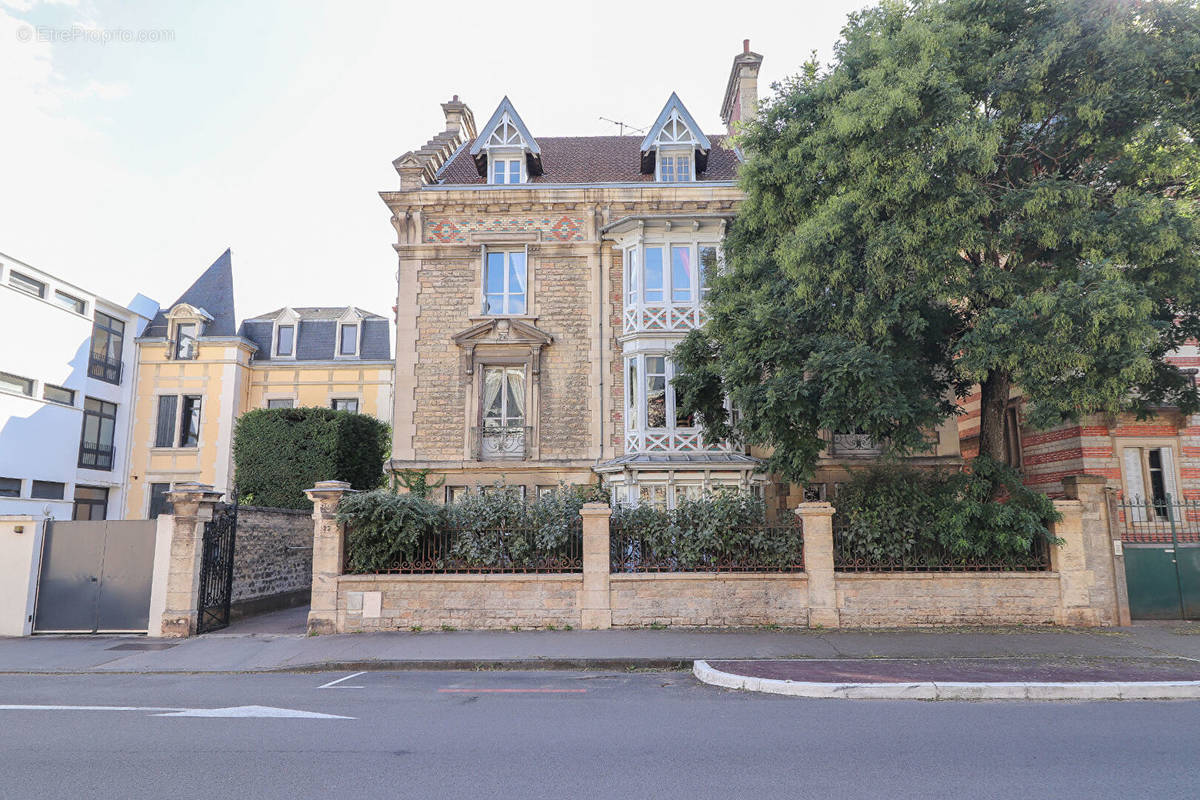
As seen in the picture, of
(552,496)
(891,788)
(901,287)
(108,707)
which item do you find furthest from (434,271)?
(891,788)

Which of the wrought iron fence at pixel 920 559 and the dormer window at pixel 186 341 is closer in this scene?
the wrought iron fence at pixel 920 559

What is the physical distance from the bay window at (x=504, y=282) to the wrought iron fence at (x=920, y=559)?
36.2 ft

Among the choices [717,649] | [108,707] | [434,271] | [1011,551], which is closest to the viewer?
[108,707]

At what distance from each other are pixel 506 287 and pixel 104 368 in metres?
19.5

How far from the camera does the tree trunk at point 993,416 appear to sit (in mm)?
13711

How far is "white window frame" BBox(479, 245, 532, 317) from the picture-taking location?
798 inches

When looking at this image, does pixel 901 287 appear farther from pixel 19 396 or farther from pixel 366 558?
pixel 19 396

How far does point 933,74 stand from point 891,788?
→ 10.1 m

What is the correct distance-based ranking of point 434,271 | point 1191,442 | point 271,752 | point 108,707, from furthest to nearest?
point 434,271 < point 1191,442 < point 108,707 < point 271,752

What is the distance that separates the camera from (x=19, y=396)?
83.6 ft

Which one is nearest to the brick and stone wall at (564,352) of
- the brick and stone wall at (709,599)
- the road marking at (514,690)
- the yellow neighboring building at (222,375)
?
the brick and stone wall at (709,599)

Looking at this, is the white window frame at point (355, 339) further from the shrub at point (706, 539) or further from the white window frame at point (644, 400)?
the shrub at point (706, 539)

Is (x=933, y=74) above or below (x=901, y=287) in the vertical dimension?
above

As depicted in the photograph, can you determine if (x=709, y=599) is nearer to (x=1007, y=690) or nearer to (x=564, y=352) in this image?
(x=1007, y=690)
